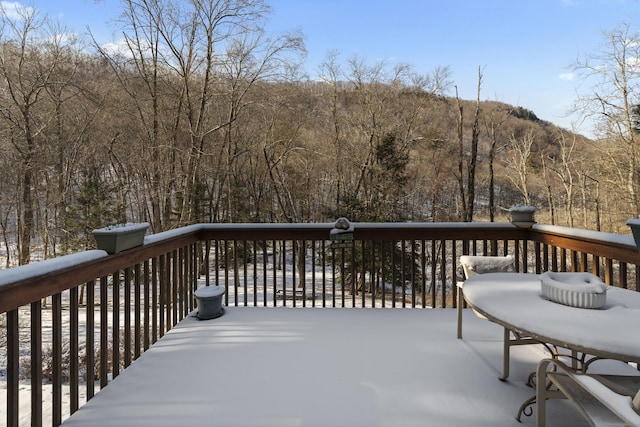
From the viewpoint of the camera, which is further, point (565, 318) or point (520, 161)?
point (520, 161)

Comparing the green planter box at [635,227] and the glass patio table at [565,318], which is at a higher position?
the green planter box at [635,227]

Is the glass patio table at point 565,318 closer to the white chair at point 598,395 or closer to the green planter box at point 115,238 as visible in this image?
the white chair at point 598,395

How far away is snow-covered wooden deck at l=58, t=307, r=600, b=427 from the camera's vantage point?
1.71 m

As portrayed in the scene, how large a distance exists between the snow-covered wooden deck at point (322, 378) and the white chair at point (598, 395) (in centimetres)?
42

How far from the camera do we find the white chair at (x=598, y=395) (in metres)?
0.91

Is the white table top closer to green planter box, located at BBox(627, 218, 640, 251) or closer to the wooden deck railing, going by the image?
green planter box, located at BBox(627, 218, 640, 251)

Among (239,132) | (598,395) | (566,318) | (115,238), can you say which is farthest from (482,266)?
(239,132)

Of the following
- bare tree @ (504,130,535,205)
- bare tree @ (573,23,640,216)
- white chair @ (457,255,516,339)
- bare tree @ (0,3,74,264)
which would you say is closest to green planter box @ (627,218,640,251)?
white chair @ (457,255,516,339)

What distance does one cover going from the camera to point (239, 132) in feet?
Result: 44.1

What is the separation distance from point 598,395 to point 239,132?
13.6m

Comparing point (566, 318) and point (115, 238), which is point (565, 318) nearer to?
point (566, 318)

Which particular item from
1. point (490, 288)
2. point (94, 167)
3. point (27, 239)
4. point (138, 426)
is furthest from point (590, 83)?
point (27, 239)

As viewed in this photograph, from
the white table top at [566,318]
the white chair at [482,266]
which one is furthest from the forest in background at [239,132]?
the white table top at [566,318]

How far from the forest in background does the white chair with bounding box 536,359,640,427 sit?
384 inches
